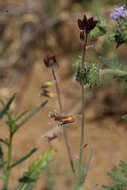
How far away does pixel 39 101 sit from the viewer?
17.7 feet

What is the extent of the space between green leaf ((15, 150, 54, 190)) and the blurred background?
1.64 meters

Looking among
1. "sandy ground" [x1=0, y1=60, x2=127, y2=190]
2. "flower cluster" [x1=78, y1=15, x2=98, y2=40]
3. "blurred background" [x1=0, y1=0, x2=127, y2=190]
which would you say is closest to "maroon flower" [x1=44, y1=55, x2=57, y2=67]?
"flower cluster" [x1=78, y1=15, x2=98, y2=40]

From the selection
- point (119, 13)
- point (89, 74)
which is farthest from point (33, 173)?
point (119, 13)

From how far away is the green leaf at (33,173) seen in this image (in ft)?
7.52

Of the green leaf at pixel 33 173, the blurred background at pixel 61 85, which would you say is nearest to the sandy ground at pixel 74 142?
the blurred background at pixel 61 85

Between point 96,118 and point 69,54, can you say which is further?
point 69,54

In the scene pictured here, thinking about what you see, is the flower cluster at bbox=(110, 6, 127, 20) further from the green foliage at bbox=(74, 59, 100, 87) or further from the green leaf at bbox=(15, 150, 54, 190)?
the green leaf at bbox=(15, 150, 54, 190)

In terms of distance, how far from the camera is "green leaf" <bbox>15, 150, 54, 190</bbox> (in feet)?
7.52

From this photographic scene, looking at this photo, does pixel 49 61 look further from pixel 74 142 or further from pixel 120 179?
pixel 74 142

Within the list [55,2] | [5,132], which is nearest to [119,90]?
[5,132]

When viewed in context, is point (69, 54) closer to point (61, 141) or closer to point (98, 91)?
point (98, 91)

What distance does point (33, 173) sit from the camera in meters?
2.39

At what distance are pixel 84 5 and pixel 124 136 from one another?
1972 millimetres

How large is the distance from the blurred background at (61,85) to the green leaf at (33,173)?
1.64 m
